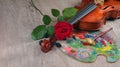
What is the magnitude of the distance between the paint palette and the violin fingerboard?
2.5 inches

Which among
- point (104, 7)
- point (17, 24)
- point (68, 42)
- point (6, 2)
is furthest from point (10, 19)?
point (104, 7)

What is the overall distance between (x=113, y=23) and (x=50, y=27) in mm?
288

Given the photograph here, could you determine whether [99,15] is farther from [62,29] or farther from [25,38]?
[25,38]

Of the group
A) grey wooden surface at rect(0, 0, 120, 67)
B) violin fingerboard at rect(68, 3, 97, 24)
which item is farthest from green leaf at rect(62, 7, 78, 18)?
grey wooden surface at rect(0, 0, 120, 67)

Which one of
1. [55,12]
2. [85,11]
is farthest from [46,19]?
[85,11]

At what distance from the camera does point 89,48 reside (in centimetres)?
90

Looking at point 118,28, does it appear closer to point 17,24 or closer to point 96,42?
point 96,42

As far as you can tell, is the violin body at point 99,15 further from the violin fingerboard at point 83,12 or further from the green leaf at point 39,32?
the green leaf at point 39,32

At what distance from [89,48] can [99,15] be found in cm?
15

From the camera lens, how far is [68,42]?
3.03ft

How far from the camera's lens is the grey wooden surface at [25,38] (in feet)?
2.80

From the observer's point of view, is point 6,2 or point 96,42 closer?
point 96,42

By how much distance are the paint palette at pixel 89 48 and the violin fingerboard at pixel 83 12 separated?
2.5 inches

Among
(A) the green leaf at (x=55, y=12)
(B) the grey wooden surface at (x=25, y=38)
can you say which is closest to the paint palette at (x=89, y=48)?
(B) the grey wooden surface at (x=25, y=38)
